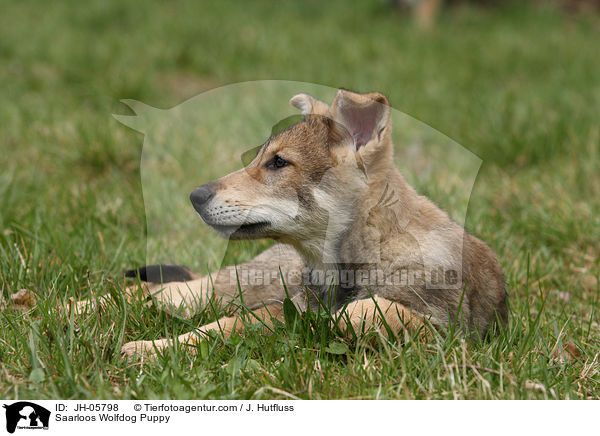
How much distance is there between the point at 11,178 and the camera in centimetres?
509

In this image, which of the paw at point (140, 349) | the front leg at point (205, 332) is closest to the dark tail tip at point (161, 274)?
the front leg at point (205, 332)

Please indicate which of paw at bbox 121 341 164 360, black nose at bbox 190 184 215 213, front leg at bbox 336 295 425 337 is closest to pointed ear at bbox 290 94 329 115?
black nose at bbox 190 184 215 213

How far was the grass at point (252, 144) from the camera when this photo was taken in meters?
2.72

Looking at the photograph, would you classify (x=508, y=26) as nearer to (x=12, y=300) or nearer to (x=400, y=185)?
(x=400, y=185)

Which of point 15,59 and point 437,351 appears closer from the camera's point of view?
point 437,351

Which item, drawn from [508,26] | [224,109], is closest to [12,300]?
[224,109]

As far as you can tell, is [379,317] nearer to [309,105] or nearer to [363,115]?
[363,115]

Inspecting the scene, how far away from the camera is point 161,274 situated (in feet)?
11.9
